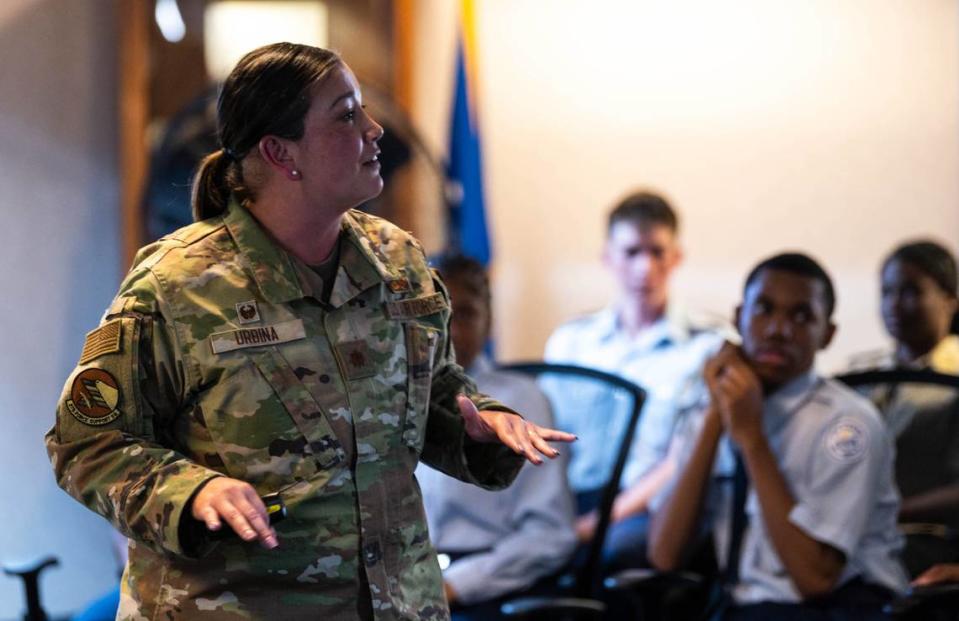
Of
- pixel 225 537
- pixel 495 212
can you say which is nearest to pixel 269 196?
pixel 225 537

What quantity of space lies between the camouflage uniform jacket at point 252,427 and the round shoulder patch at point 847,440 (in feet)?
3.53

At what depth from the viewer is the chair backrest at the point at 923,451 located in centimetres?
229

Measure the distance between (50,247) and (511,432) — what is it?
1.97 metres

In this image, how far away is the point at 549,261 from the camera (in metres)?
4.32

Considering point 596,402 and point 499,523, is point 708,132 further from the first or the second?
point 499,523

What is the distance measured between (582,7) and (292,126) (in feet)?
10.3

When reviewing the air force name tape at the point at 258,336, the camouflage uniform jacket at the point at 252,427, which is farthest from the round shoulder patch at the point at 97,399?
the air force name tape at the point at 258,336

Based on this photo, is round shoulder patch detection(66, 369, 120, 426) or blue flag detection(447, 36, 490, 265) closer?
round shoulder patch detection(66, 369, 120, 426)

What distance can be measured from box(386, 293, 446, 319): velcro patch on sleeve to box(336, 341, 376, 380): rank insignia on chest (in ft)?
0.20

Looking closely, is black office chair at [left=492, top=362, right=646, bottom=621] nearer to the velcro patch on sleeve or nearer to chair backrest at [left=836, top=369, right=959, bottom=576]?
chair backrest at [left=836, top=369, right=959, bottom=576]

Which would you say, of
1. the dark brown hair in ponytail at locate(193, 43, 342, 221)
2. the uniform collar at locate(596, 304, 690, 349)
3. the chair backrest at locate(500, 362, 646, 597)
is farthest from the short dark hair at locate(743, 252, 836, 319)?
the dark brown hair in ponytail at locate(193, 43, 342, 221)

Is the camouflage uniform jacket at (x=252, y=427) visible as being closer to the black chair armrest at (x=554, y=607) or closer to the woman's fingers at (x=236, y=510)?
the woman's fingers at (x=236, y=510)

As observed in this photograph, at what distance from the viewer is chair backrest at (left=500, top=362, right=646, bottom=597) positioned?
236cm

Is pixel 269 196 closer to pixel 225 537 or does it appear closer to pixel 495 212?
pixel 225 537
